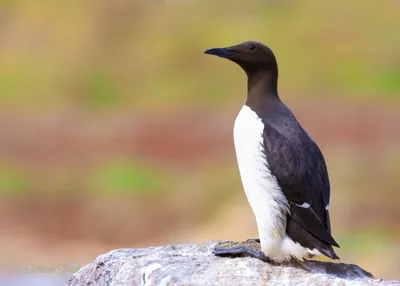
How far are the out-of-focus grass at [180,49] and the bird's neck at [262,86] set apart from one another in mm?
11419

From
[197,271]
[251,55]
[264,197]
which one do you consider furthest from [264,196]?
[251,55]

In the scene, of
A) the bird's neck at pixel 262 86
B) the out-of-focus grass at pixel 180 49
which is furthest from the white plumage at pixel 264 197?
the out-of-focus grass at pixel 180 49

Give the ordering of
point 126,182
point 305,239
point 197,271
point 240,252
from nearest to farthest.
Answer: point 197,271, point 305,239, point 240,252, point 126,182

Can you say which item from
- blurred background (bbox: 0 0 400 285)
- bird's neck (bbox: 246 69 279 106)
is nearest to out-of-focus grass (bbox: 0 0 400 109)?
blurred background (bbox: 0 0 400 285)

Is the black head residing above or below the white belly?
above

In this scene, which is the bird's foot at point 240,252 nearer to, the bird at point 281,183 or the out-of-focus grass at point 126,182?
the bird at point 281,183

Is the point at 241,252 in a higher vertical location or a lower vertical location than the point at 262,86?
lower

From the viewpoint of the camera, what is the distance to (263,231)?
4.23 meters

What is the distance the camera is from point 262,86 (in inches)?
173

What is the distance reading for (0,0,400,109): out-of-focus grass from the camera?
54.4 feet

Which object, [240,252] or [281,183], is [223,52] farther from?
[240,252]

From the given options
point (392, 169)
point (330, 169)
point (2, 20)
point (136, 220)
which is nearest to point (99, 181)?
point (136, 220)

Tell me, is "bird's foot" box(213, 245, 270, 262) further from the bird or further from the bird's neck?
the bird's neck

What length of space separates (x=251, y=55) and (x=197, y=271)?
1.14 m
